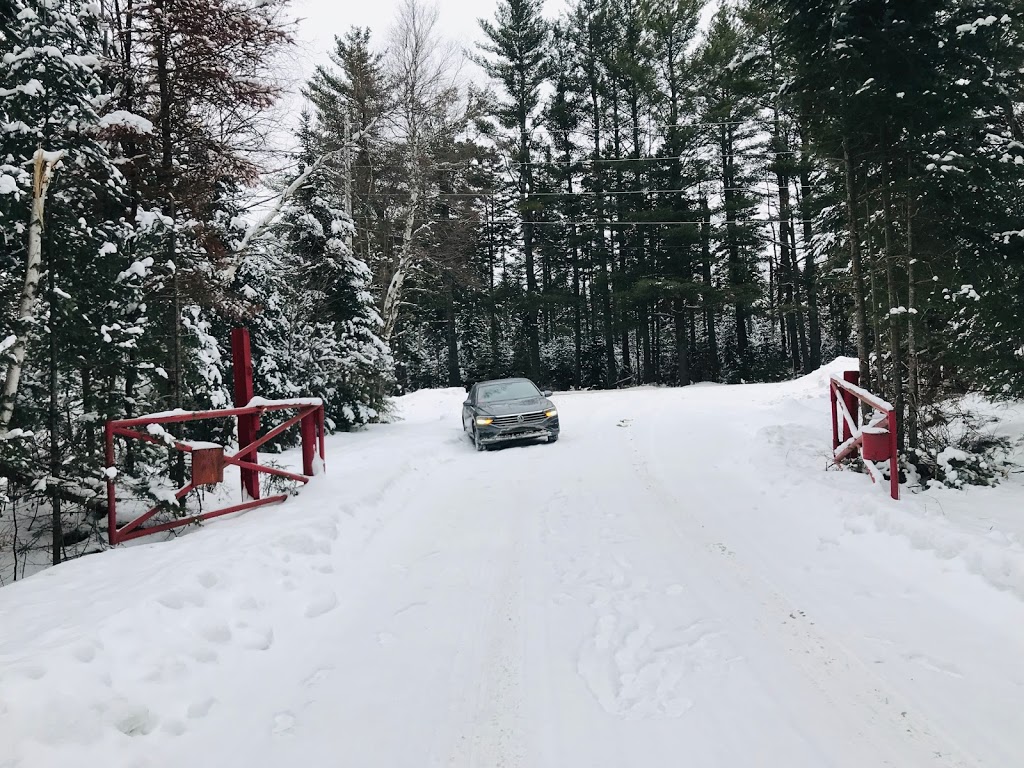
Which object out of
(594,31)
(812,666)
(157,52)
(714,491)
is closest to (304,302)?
(157,52)

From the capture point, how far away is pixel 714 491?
24.4ft

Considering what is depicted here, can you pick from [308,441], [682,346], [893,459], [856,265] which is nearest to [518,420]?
[308,441]

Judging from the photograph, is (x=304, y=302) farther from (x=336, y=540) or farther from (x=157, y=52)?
(x=336, y=540)

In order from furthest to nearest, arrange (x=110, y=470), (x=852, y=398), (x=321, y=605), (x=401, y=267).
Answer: (x=401, y=267), (x=852, y=398), (x=110, y=470), (x=321, y=605)

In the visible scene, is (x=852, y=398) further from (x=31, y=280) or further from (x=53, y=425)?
(x=31, y=280)

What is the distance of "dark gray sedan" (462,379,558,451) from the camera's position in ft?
39.1

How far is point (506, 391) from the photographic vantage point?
13.4m

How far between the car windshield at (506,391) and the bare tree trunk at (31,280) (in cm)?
834

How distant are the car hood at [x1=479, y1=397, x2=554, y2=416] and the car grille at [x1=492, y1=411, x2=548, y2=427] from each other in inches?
3.0

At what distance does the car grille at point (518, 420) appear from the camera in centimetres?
1193

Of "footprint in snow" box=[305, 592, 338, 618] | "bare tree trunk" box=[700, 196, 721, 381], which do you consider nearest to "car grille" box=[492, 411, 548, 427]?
"footprint in snow" box=[305, 592, 338, 618]

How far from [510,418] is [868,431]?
22.2ft

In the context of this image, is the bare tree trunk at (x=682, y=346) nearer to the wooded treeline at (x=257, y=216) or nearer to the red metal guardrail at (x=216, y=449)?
the wooded treeline at (x=257, y=216)

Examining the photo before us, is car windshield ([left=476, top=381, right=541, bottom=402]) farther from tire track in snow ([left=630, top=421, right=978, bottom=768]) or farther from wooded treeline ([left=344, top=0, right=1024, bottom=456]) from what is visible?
tire track in snow ([left=630, top=421, right=978, bottom=768])
